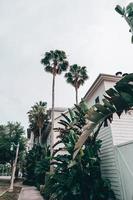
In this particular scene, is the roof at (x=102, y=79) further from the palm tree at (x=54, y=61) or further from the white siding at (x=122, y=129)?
the palm tree at (x=54, y=61)

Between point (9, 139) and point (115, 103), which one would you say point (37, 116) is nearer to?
point (9, 139)

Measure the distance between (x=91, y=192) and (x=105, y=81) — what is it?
6991 mm

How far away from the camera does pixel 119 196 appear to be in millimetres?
11742

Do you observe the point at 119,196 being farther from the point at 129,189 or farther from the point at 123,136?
the point at 123,136

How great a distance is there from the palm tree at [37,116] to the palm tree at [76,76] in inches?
382

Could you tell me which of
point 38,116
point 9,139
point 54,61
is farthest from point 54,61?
point 9,139

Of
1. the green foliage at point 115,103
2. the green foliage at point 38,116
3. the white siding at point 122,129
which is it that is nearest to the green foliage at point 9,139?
the green foliage at point 38,116

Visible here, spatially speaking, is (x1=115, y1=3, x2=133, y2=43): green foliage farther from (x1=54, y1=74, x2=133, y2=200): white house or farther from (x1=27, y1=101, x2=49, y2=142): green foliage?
(x1=27, y1=101, x2=49, y2=142): green foliage

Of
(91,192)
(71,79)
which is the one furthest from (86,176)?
(71,79)

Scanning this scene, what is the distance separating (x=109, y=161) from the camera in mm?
13055

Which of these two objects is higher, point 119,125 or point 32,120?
point 32,120

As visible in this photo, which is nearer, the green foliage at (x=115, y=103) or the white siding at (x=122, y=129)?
the green foliage at (x=115, y=103)

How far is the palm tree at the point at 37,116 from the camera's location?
124ft

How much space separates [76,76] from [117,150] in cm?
2069
